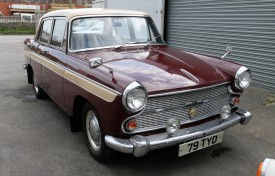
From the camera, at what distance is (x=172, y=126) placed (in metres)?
3.10

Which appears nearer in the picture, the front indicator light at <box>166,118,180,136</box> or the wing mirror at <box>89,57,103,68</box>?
the front indicator light at <box>166,118,180,136</box>

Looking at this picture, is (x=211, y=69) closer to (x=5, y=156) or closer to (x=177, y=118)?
(x=177, y=118)

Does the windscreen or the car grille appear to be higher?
the windscreen

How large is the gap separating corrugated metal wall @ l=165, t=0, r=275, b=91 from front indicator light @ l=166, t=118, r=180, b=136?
155 inches

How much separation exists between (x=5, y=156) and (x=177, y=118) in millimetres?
2129

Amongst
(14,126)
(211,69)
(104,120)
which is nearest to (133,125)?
(104,120)

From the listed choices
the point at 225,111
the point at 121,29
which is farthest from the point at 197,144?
the point at 121,29

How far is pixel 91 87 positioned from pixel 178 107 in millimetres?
943

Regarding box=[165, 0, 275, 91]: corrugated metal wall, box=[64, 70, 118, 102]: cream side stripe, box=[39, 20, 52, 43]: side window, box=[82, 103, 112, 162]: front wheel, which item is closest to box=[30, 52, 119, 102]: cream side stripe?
box=[64, 70, 118, 102]: cream side stripe

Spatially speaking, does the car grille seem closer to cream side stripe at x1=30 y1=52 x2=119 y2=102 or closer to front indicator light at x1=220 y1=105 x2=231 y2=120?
front indicator light at x1=220 y1=105 x2=231 y2=120

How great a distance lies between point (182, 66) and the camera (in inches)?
139

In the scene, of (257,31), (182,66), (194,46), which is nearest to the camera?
(182,66)

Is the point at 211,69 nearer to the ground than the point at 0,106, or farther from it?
farther from it

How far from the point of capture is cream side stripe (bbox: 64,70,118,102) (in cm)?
300
